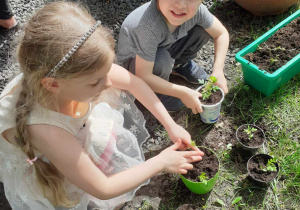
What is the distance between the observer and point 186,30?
220 centimetres

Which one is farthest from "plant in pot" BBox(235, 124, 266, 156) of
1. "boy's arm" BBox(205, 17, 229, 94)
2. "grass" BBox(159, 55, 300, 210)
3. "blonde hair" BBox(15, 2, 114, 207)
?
"blonde hair" BBox(15, 2, 114, 207)

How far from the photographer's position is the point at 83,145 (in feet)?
5.82

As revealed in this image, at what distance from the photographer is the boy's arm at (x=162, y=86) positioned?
2.07 m

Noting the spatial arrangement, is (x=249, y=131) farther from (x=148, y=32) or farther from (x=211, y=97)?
(x=148, y=32)

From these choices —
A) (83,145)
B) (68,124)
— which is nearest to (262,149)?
(83,145)

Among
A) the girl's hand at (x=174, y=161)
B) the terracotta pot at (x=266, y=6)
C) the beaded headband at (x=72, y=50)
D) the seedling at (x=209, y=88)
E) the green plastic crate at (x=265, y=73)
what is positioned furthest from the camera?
the terracotta pot at (x=266, y=6)

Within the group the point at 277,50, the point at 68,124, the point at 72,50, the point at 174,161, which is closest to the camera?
the point at 72,50

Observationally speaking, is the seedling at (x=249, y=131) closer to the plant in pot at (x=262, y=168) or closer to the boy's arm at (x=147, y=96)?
the plant in pot at (x=262, y=168)

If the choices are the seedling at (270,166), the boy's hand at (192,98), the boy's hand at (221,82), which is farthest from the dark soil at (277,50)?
the seedling at (270,166)

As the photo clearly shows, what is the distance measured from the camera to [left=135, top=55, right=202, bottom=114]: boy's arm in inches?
81.5

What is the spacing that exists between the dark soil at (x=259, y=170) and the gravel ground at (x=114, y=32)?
1.94ft

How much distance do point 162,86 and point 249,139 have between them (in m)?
0.60

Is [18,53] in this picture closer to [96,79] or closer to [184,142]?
[96,79]

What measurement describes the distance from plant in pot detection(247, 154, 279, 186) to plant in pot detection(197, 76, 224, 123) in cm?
36
